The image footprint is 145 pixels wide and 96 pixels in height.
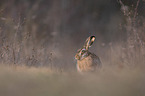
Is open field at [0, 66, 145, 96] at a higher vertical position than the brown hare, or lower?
lower

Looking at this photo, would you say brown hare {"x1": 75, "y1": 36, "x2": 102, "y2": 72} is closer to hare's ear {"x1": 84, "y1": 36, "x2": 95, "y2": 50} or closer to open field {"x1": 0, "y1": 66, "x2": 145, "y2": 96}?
hare's ear {"x1": 84, "y1": 36, "x2": 95, "y2": 50}

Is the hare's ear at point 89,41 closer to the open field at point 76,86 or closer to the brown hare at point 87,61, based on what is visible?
the brown hare at point 87,61

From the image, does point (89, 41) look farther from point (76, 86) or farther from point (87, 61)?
point (76, 86)

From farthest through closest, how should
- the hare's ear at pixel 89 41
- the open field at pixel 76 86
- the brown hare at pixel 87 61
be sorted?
the hare's ear at pixel 89 41
the brown hare at pixel 87 61
the open field at pixel 76 86

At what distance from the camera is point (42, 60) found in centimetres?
375

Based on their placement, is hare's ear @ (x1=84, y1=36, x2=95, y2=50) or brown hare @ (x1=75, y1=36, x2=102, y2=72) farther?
hare's ear @ (x1=84, y1=36, x2=95, y2=50)

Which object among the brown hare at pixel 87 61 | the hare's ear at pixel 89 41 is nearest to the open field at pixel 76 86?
the brown hare at pixel 87 61

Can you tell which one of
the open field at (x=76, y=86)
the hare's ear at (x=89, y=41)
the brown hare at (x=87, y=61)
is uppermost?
the hare's ear at (x=89, y=41)

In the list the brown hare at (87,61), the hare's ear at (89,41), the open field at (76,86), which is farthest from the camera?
the hare's ear at (89,41)

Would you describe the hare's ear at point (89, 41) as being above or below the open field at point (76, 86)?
above

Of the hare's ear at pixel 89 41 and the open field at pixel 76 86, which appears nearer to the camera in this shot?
the open field at pixel 76 86

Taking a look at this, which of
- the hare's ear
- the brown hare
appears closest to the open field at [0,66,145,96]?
the brown hare

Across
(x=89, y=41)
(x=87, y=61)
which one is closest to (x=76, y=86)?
(x=87, y=61)

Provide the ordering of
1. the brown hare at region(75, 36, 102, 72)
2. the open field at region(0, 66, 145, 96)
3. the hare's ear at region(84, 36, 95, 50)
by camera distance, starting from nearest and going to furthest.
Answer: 1. the open field at region(0, 66, 145, 96)
2. the brown hare at region(75, 36, 102, 72)
3. the hare's ear at region(84, 36, 95, 50)
